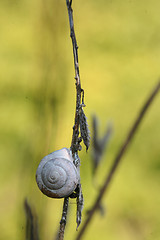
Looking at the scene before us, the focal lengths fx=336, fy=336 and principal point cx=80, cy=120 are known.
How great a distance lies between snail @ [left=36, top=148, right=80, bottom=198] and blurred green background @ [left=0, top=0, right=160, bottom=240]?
677 mm

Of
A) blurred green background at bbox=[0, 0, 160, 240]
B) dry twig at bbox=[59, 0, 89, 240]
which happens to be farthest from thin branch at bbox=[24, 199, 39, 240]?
blurred green background at bbox=[0, 0, 160, 240]

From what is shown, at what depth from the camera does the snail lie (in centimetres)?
29

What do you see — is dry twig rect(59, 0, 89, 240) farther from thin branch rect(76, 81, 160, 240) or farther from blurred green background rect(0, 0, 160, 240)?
blurred green background rect(0, 0, 160, 240)

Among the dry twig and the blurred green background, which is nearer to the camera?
the dry twig

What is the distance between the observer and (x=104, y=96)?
1224mm

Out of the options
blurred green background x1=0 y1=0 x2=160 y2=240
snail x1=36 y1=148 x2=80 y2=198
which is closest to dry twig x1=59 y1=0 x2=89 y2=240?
snail x1=36 y1=148 x2=80 y2=198

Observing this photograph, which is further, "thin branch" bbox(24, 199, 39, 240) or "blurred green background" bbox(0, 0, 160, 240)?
"blurred green background" bbox(0, 0, 160, 240)

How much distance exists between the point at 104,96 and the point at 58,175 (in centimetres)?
94

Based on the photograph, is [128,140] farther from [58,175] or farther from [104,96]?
[104,96]

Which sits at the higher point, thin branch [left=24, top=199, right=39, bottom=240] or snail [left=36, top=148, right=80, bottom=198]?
snail [left=36, top=148, right=80, bottom=198]

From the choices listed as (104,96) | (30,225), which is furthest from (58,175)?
(104,96)

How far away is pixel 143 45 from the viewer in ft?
4.16

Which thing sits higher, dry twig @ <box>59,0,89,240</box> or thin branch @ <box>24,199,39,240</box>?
dry twig @ <box>59,0,89,240</box>

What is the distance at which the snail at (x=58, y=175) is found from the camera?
0.29 meters
